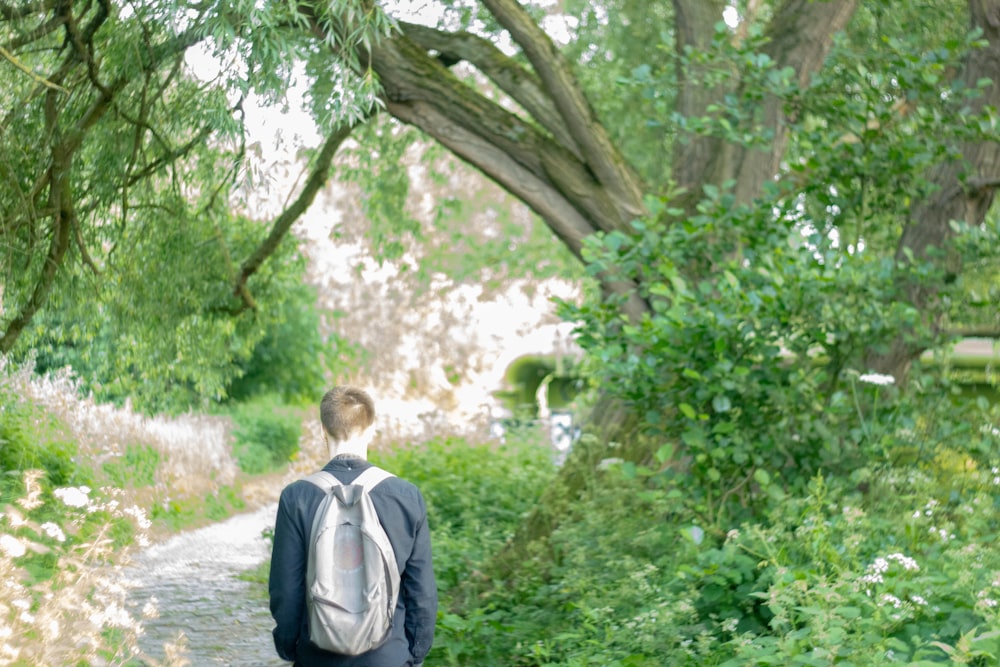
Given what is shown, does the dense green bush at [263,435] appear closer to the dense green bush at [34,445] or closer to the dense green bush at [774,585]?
the dense green bush at [34,445]

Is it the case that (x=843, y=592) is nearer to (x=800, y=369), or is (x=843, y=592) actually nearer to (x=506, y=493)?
(x=800, y=369)

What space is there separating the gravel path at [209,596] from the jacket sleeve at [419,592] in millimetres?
2334

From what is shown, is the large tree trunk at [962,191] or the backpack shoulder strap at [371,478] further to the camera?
the large tree trunk at [962,191]

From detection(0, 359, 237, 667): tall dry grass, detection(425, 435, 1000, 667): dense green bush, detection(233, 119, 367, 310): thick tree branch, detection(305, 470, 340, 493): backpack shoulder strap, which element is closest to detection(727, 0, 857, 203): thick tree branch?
detection(425, 435, 1000, 667): dense green bush

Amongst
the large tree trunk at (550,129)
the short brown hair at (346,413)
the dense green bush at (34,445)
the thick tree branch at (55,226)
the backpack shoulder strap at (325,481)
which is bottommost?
the dense green bush at (34,445)

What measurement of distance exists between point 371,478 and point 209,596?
19.8ft

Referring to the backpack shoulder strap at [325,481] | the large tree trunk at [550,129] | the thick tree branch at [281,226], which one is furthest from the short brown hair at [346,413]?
the thick tree branch at [281,226]

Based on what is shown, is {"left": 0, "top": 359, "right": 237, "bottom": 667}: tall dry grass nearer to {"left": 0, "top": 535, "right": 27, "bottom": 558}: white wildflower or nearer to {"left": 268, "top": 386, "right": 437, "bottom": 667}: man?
{"left": 0, "top": 535, "right": 27, "bottom": 558}: white wildflower

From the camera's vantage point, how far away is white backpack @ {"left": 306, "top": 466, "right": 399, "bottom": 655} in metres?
3.33

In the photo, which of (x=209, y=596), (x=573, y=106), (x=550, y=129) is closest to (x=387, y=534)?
(x=573, y=106)

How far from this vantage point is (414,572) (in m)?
3.54

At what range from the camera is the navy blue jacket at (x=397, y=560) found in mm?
3432

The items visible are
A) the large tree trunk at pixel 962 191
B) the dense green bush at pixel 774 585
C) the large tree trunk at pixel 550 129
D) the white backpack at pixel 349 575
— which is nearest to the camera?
the white backpack at pixel 349 575

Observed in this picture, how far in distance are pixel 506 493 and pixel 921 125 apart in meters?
5.33
